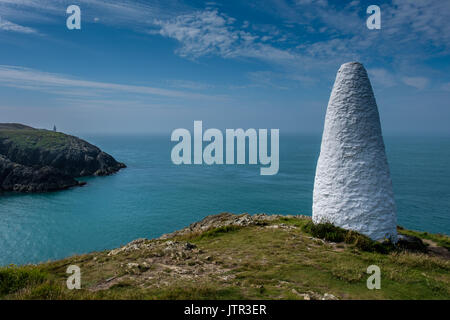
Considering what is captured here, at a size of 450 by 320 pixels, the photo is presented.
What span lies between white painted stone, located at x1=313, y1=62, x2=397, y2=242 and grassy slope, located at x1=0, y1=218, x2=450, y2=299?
5.05 feet

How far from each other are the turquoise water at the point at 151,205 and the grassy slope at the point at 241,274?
31.5 meters

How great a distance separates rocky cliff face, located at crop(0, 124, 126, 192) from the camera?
64.9m

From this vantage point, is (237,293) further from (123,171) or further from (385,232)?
(123,171)

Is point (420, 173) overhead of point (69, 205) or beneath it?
overhead

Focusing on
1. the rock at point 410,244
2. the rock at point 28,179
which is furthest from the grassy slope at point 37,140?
the rock at point 410,244

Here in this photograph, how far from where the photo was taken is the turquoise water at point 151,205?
40.7 m

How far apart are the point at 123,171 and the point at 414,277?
9222 cm

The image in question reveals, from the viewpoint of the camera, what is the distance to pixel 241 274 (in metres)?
9.12

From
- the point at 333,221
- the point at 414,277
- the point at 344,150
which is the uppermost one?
the point at 344,150

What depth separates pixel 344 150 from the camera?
13938 mm

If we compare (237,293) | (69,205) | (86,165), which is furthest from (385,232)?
(86,165)

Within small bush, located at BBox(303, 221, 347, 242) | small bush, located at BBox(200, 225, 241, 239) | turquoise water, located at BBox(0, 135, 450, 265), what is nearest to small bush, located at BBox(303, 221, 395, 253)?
small bush, located at BBox(303, 221, 347, 242)

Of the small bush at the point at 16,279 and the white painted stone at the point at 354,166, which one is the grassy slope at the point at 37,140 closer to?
the small bush at the point at 16,279

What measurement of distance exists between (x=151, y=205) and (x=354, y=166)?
51.1 m
